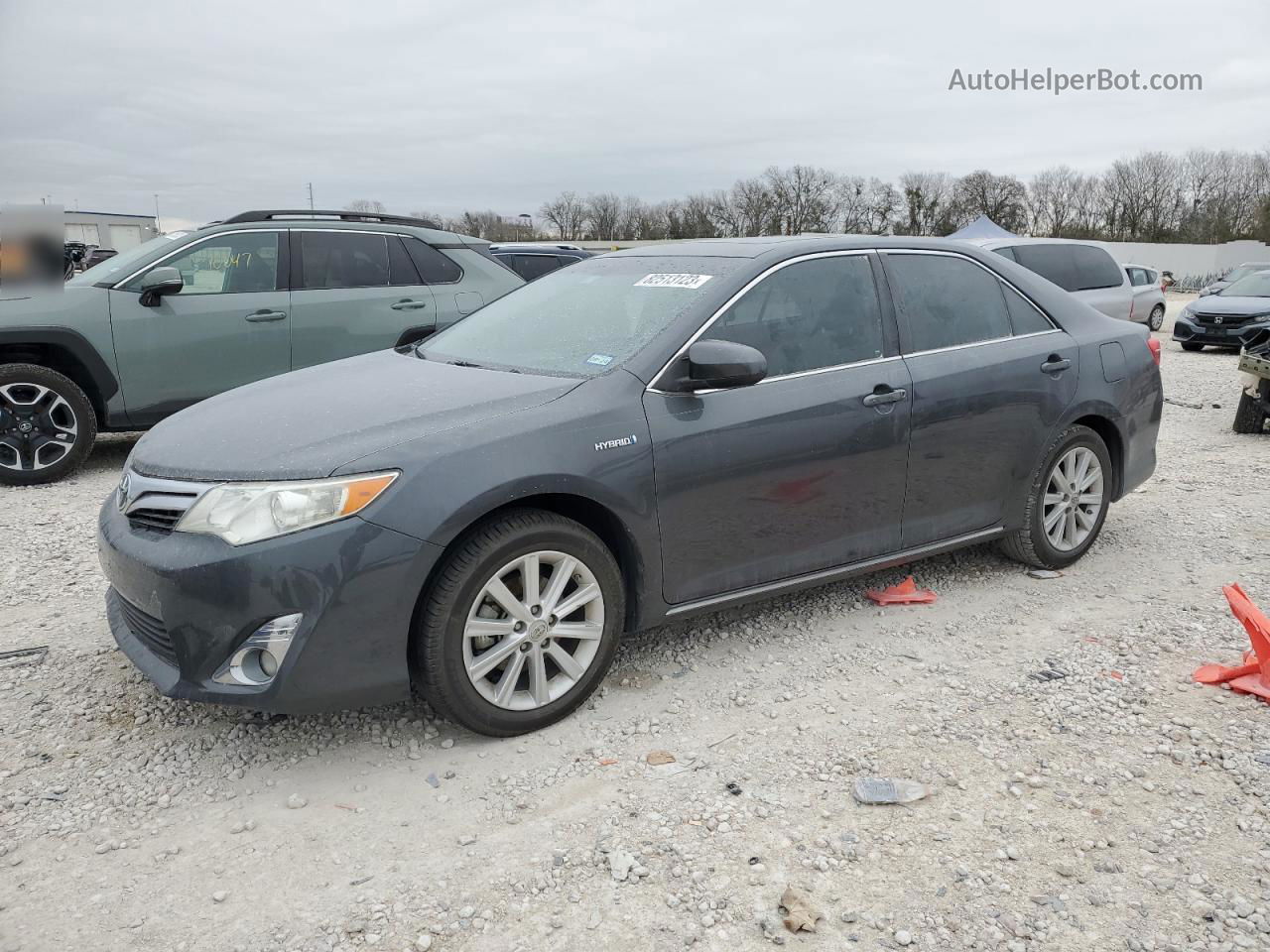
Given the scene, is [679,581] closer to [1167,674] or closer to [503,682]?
[503,682]

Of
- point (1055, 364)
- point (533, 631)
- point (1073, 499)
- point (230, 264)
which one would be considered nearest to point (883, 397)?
point (1055, 364)

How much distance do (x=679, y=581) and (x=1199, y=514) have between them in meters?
4.10

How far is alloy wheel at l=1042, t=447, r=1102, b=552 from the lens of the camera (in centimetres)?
485

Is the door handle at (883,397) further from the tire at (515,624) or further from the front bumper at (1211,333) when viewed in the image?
the front bumper at (1211,333)

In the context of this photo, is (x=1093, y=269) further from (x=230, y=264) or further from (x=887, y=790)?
(x=887, y=790)

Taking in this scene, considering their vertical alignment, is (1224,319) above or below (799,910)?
above

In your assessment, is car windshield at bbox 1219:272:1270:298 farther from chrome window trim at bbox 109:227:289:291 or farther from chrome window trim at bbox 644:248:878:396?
chrome window trim at bbox 109:227:289:291

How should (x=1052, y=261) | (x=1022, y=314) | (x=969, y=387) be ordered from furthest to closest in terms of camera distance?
Answer: (x=1052, y=261)
(x=1022, y=314)
(x=969, y=387)

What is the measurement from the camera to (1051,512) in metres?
4.88

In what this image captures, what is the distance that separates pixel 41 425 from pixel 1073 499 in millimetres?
6557

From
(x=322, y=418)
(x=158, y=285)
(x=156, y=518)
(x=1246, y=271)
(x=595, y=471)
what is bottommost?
(x=156, y=518)

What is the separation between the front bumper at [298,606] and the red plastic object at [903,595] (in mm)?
2401

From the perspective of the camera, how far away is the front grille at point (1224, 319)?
→ 1636 cm

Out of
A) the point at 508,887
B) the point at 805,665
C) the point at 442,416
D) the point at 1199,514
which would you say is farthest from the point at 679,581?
the point at 1199,514
